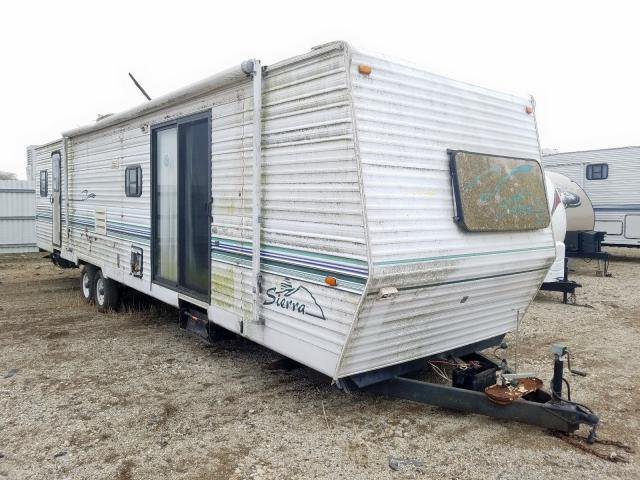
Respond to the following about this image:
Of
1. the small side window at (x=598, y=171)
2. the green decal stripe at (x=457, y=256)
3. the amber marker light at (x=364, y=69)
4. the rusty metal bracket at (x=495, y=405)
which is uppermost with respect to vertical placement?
the small side window at (x=598, y=171)

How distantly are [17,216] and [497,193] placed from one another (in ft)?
51.6

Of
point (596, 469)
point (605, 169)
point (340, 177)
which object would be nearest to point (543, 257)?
point (596, 469)

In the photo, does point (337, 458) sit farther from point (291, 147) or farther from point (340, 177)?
point (291, 147)

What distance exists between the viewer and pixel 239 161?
15.5 ft

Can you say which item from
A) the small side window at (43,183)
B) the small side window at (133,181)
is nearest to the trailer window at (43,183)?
the small side window at (43,183)

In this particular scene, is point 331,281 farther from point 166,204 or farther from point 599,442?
point 166,204

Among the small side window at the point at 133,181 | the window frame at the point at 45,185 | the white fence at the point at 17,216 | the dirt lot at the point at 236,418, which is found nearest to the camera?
the dirt lot at the point at 236,418

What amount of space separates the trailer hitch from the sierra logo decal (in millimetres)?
634

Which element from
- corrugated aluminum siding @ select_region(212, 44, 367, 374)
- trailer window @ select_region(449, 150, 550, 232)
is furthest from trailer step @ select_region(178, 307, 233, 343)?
trailer window @ select_region(449, 150, 550, 232)

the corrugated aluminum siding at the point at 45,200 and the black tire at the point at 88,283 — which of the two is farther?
the corrugated aluminum siding at the point at 45,200

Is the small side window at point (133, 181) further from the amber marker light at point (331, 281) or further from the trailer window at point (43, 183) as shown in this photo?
the trailer window at point (43, 183)

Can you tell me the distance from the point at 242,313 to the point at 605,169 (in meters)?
14.2

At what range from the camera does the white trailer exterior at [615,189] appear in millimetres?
14695

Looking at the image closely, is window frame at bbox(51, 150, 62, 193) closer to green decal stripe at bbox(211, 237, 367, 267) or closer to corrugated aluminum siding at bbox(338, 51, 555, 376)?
green decal stripe at bbox(211, 237, 367, 267)
